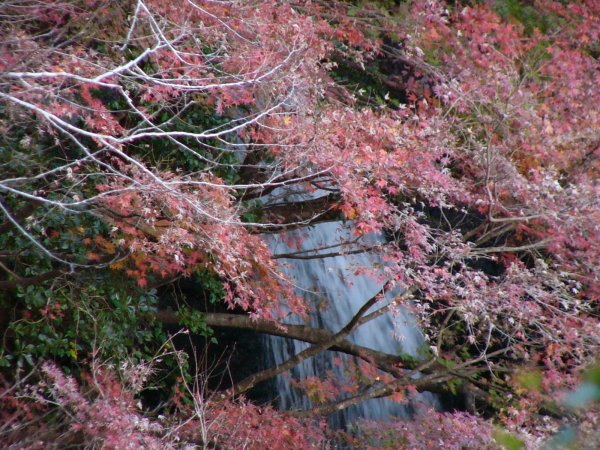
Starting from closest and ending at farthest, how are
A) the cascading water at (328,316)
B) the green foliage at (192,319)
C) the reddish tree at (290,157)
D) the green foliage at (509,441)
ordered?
1. the green foliage at (509,441)
2. the reddish tree at (290,157)
3. the green foliage at (192,319)
4. the cascading water at (328,316)

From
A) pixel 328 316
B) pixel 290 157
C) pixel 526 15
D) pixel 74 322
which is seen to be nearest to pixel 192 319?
pixel 74 322

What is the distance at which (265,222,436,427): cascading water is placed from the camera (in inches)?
333

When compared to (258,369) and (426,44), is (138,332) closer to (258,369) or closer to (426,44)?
(258,369)

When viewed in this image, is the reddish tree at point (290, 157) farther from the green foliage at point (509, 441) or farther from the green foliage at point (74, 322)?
the green foliage at point (509, 441)

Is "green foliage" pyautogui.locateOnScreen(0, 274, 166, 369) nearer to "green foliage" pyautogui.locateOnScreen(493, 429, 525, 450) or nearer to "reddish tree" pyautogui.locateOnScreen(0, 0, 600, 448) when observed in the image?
"reddish tree" pyautogui.locateOnScreen(0, 0, 600, 448)

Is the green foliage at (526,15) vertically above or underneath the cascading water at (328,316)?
above

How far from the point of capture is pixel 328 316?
8.95 m

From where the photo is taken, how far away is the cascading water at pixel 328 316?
8.46 m

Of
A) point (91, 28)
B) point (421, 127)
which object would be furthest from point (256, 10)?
point (421, 127)

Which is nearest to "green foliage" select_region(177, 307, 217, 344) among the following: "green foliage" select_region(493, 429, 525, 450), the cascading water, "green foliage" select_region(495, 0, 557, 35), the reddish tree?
the reddish tree

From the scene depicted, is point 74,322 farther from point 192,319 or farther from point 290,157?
point 290,157

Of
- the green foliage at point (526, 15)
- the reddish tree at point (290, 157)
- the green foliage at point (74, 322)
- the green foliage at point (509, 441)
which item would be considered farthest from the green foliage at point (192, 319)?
the green foliage at point (526, 15)

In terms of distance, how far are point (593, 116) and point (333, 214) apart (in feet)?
14.0

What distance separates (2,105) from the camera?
500 centimetres
